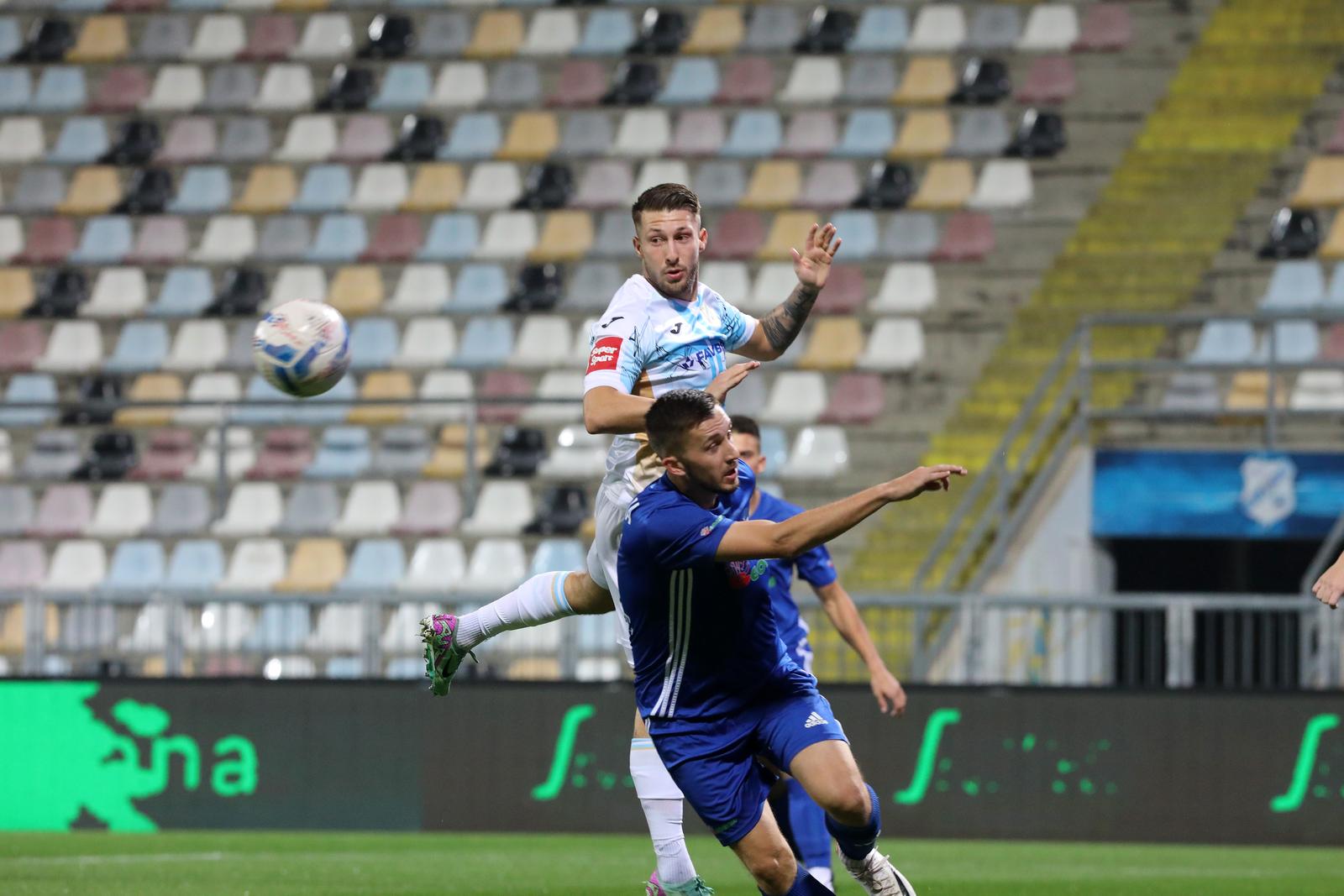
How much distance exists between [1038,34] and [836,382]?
165 inches

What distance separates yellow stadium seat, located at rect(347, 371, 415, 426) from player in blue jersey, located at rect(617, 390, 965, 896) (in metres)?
11.7

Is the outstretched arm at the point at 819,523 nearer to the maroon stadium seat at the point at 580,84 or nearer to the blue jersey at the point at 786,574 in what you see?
the blue jersey at the point at 786,574

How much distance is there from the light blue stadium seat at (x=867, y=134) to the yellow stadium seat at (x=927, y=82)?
0.88 feet

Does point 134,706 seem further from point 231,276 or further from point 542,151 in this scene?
point 542,151

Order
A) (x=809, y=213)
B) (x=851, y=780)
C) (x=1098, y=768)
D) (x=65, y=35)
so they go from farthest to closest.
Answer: (x=65, y=35) < (x=809, y=213) < (x=1098, y=768) < (x=851, y=780)

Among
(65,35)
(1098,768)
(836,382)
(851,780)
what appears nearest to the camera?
(851,780)

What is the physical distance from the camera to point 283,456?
1775 cm

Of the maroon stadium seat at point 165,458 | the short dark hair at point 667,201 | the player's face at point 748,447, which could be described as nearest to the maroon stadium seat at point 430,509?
the maroon stadium seat at point 165,458

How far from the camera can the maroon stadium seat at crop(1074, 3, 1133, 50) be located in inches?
→ 762

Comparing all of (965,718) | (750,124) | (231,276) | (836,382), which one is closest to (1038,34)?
(750,124)

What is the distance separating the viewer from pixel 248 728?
13.2 m

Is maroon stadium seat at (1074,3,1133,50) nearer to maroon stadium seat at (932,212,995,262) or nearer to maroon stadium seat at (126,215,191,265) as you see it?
maroon stadium seat at (932,212,995,262)

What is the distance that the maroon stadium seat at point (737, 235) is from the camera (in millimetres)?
18781

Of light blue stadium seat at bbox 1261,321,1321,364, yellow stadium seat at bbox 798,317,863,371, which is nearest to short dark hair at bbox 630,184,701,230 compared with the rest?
light blue stadium seat at bbox 1261,321,1321,364
